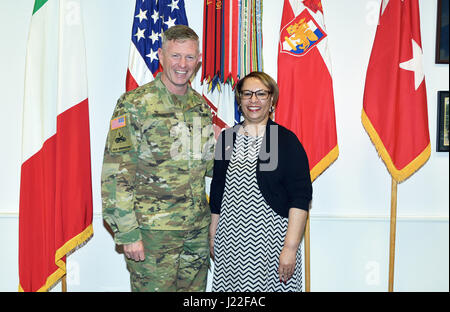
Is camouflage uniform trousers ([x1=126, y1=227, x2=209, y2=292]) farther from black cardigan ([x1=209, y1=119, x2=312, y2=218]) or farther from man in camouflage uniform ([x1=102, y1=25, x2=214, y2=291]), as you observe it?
black cardigan ([x1=209, y1=119, x2=312, y2=218])

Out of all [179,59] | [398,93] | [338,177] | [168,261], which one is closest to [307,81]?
A: [398,93]

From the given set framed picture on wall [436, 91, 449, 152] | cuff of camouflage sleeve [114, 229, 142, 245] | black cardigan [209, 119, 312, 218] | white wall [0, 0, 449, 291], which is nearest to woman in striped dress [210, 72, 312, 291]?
black cardigan [209, 119, 312, 218]

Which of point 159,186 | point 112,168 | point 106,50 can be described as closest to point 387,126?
point 159,186

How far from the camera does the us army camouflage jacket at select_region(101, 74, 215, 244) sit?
1.56 metres

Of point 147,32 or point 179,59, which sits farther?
point 147,32

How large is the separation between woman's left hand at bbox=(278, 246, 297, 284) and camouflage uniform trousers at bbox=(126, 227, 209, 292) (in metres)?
0.38

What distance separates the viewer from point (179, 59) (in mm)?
1622

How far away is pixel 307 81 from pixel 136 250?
140cm

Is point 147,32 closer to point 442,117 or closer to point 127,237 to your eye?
point 127,237

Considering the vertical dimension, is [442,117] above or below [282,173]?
above

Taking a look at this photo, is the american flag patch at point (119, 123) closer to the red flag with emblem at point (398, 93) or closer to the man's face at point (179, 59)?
the man's face at point (179, 59)

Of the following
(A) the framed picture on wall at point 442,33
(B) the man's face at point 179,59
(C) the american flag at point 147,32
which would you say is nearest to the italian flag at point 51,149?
(C) the american flag at point 147,32

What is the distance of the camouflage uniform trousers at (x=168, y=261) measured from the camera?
164 centimetres
